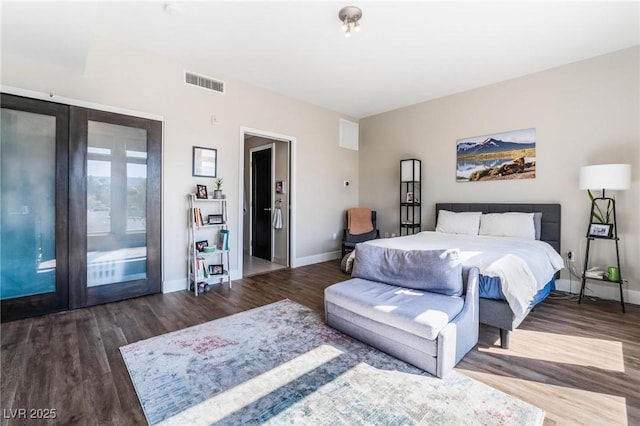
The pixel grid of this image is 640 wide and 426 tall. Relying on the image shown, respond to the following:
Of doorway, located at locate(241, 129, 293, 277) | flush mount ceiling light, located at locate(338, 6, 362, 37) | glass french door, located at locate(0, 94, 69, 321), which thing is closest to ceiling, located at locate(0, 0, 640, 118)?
flush mount ceiling light, located at locate(338, 6, 362, 37)

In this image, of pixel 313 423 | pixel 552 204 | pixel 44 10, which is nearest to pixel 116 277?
pixel 44 10

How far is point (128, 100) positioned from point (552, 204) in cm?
555

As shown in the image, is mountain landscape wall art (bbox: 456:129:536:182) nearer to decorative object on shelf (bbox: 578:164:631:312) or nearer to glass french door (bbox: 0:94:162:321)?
decorative object on shelf (bbox: 578:164:631:312)

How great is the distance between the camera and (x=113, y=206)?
10.9 feet

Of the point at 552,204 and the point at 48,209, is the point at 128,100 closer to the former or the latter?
the point at 48,209

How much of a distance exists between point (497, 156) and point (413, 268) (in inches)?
118

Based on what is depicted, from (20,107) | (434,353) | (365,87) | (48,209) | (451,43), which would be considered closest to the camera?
(434,353)

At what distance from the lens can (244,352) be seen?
2.25 meters

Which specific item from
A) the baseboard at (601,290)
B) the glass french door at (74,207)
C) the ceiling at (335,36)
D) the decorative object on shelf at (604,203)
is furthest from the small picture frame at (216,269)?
the baseboard at (601,290)

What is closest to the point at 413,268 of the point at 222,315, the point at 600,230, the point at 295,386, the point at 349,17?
the point at 295,386

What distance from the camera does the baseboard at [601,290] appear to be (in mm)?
3387

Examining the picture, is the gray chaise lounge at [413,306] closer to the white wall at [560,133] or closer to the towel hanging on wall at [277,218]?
the white wall at [560,133]

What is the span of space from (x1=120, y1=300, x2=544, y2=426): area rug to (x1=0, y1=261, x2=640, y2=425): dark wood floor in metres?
0.15

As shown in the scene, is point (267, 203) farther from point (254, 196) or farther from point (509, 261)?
point (509, 261)
